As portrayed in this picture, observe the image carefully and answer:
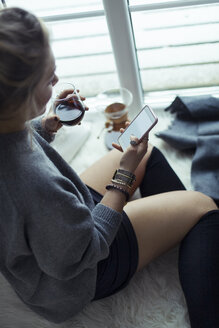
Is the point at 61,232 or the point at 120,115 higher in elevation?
the point at 61,232

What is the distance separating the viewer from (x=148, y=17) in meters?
1.37

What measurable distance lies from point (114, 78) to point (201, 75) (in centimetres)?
41

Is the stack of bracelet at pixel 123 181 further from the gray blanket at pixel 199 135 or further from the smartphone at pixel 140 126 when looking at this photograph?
the gray blanket at pixel 199 135

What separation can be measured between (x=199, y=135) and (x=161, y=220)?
540 millimetres

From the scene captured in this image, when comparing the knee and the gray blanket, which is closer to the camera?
the knee

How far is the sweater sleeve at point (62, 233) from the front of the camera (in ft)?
2.15

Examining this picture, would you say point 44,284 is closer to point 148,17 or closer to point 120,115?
A: point 120,115

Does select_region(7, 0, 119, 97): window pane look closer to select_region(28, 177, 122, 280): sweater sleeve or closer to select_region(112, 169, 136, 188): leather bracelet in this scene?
select_region(112, 169, 136, 188): leather bracelet

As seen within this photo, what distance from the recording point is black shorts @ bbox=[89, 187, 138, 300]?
0.87 meters

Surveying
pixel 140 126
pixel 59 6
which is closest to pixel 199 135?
pixel 140 126

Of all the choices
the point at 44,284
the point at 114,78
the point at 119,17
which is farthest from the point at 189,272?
the point at 114,78

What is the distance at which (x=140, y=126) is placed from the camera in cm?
95

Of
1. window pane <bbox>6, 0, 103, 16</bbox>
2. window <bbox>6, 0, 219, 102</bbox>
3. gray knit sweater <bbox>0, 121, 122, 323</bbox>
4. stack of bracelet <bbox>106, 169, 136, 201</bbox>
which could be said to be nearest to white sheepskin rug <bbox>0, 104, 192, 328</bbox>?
gray knit sweater <bbox>0, 121, 122, 323</bbox>

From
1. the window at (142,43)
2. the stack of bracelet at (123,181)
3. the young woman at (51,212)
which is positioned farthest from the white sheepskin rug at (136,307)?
the window at (142,43)
